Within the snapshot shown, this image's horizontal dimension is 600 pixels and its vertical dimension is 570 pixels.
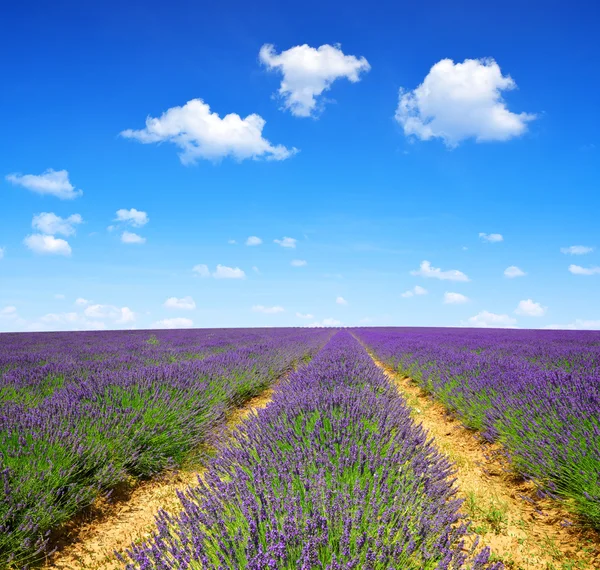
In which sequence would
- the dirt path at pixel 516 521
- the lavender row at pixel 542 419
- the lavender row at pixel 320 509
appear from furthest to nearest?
the lavender row at pixel 542 419
the dirt path at pixel 516 521
the lavender row at pixel 320 509

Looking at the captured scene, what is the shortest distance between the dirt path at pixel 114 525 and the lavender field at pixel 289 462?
0.10 meters

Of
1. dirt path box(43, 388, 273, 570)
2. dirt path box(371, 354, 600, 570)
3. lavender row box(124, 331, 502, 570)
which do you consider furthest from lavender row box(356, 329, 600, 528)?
dirt path box(43, 388, 273, 570)

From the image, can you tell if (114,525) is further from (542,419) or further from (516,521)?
(542,419)

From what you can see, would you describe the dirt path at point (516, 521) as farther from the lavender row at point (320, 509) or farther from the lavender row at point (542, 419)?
the lavender row at point (320, 509)

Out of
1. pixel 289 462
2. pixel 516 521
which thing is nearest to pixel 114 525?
pixel 289 462

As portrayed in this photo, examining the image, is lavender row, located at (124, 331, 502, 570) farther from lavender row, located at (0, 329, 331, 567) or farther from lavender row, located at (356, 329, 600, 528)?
lavender row, located at (356, 329, 600, 528)

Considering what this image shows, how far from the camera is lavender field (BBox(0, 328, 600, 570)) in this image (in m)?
1.38

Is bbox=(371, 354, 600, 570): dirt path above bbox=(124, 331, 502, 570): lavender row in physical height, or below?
below

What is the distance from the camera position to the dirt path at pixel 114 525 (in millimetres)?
2188

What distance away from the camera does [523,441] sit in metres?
3.15

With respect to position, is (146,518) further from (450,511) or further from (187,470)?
(450,511)

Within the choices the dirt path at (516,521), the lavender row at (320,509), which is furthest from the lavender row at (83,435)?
the dirt path at (516,521)

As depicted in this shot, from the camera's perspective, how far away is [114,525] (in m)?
2.59

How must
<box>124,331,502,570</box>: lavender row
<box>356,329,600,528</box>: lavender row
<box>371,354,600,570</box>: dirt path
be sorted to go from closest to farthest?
<box>124,331,502,570</box>: lavender row < <box>371,354,600,570</box>: dirt path < <box>356,329,600,528</box>: lavender row
